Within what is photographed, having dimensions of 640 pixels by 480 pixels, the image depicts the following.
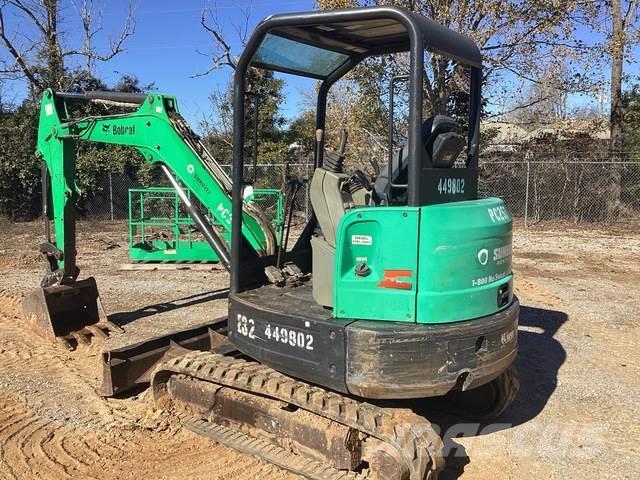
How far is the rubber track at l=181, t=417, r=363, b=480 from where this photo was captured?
12.3 feet

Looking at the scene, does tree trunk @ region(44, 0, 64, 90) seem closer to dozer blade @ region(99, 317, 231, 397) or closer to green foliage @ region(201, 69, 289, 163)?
green foliage @ region(201, 69, 289, 163)

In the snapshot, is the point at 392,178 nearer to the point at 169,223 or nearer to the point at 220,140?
the point at 169,223

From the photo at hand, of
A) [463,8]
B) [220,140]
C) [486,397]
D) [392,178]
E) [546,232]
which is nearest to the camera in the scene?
[392,178]

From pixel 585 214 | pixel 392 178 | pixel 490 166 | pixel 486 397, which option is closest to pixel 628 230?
pixel 585 214

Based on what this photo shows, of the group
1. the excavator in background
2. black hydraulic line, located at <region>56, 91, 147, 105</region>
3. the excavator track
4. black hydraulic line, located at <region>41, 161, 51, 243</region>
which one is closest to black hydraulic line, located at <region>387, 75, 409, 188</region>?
the excavator in background

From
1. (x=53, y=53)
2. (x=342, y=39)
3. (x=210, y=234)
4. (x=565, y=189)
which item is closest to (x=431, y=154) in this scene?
(x=342, y=39)

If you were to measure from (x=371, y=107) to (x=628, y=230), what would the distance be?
26.4 ft

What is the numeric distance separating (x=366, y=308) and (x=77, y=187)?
4626 millimetres

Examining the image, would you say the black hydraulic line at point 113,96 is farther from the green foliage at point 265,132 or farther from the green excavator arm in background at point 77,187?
the green foliage at point 265,132

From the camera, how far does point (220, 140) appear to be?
26.2m

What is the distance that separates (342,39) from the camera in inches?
189

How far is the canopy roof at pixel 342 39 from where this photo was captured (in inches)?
145

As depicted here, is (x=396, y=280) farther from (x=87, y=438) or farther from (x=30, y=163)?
(x=30, y=163)

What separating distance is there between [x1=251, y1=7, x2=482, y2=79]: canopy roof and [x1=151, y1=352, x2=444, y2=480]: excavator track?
223cm
